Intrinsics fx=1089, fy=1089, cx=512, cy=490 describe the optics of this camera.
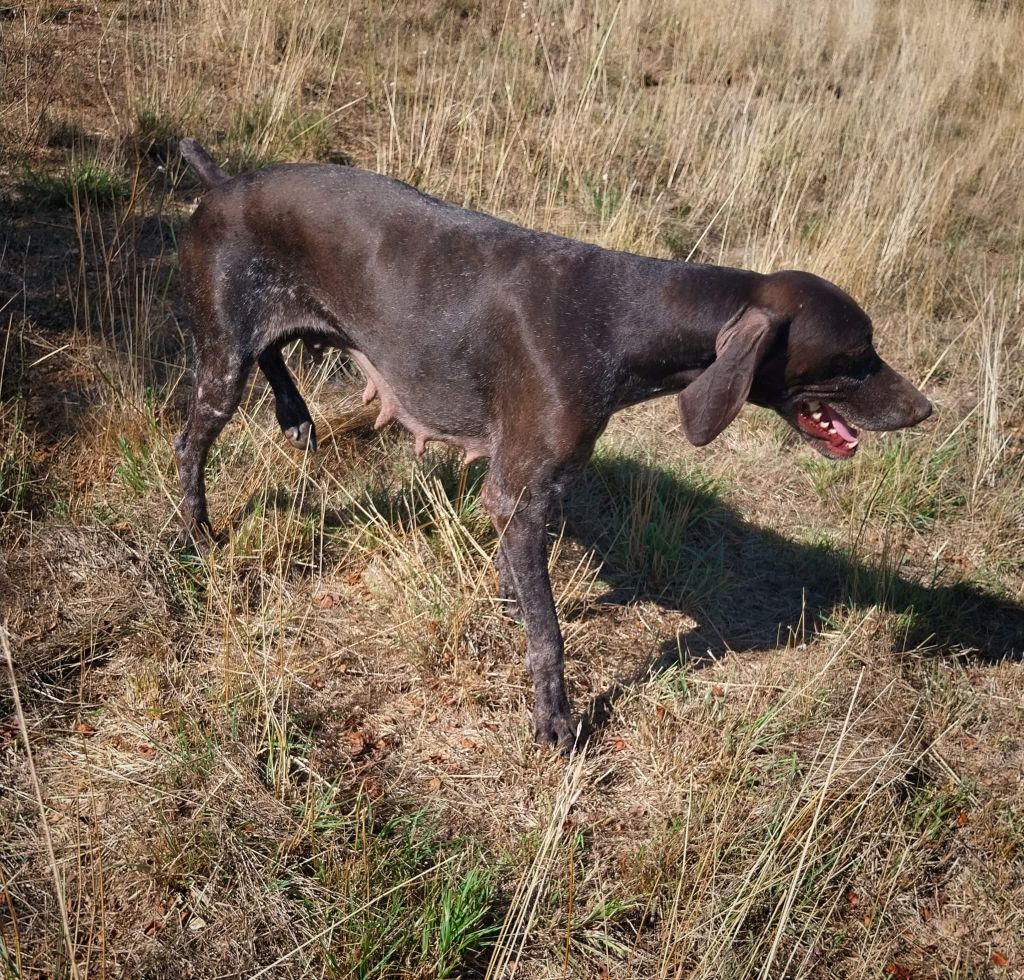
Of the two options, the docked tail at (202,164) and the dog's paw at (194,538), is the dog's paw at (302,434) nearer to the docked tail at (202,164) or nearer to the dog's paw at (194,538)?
the dog's paw at (194,538)

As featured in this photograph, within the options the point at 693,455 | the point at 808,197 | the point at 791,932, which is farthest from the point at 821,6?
the point at 791,932

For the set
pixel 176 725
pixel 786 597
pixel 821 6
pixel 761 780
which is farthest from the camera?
pixel 821 6

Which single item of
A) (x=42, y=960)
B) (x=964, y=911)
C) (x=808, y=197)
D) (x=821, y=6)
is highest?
(x=821, y=6)

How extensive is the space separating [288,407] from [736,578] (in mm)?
2096

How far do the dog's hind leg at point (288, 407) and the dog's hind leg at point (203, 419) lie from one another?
0.88 feet

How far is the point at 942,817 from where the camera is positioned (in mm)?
3789

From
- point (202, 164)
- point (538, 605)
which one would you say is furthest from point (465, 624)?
point (202, 164)

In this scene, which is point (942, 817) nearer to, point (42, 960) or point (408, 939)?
point (408, 939)

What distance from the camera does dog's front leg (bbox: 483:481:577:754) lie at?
12.1ft

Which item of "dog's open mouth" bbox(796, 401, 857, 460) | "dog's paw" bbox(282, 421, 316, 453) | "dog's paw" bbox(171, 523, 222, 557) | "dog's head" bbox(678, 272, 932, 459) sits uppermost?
"dog's head" bbox(678, 272, 932, 459)

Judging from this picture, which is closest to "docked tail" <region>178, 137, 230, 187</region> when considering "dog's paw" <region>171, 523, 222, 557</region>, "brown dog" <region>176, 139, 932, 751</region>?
"brown dog" <region>176, 139, 932, 751</region>

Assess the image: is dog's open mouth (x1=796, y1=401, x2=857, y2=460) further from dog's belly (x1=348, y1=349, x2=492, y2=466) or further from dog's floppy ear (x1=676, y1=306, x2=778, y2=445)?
dog's belly (x1=348, y1=349, x2=492, y2=466)

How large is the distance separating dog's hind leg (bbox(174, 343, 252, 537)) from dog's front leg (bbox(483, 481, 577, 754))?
3.99 ft

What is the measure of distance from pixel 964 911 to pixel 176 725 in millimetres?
2613
